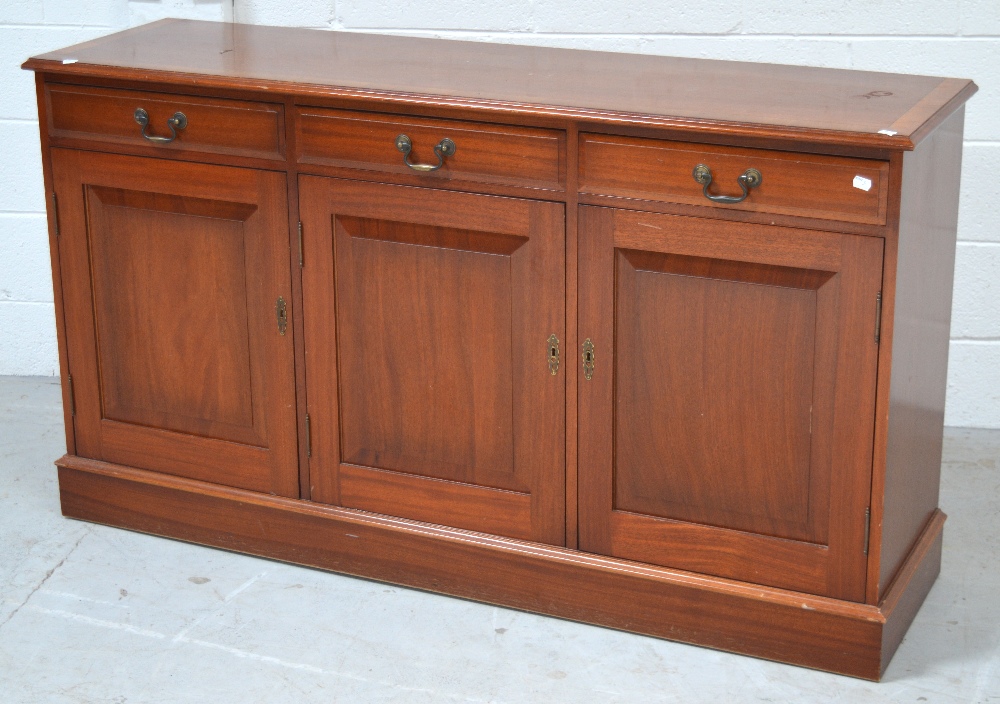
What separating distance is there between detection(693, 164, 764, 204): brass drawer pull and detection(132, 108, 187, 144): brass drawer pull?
1075 millimetres

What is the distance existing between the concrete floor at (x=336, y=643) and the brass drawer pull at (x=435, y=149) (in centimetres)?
89

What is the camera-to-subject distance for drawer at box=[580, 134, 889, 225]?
2568mm

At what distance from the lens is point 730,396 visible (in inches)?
110

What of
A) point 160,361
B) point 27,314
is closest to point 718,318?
point 160,361

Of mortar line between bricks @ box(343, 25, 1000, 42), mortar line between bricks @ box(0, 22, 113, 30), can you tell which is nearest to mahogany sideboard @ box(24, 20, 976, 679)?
mortar line between bricks @ box(343, 25, 1000, 42)

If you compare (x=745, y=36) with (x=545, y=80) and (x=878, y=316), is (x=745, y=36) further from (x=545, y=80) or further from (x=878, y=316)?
(x=878, y=316)

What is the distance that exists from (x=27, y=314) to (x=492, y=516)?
6.22 feet

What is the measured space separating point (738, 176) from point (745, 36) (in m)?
1.21

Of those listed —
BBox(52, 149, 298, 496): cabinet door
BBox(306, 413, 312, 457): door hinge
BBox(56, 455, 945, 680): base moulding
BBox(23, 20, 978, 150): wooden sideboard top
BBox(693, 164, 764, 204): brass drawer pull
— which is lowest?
BBox(56, 455, 945, 680): base moulding

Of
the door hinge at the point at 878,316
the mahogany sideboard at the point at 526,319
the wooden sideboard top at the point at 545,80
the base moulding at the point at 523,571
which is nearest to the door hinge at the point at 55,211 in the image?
the mahogany sideboard at the point at 526,319

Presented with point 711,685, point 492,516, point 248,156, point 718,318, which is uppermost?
point 248,156

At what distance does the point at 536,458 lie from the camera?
2.99 meters

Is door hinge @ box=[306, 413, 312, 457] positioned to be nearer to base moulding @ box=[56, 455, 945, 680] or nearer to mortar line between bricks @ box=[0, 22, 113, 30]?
base moulding @ box=[56, 455, 945, 680]

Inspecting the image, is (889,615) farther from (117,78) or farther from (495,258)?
(117,78)
